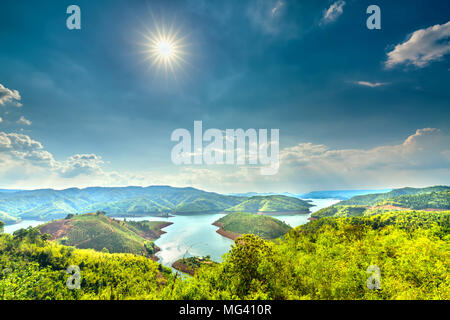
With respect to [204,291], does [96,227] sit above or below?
below

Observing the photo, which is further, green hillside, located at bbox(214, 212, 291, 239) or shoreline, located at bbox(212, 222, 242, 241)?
shoreline, located at bbox(212, 222, 242, 241)

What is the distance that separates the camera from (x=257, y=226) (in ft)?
437

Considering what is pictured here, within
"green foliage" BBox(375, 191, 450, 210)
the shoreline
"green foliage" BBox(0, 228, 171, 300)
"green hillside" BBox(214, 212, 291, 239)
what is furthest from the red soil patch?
"green foliage" BBox(375, 191, 450, 210)

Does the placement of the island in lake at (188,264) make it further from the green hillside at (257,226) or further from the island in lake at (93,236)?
the green hillside at (257,226)

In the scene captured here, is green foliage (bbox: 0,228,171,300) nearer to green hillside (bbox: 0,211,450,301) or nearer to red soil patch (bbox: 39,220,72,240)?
green hillside (bbox: 0,211,450,301)

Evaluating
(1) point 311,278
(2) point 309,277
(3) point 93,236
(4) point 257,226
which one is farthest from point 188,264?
(1) point 311,278

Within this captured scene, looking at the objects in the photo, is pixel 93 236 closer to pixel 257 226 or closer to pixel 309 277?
pixel 257 226

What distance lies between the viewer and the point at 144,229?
152m

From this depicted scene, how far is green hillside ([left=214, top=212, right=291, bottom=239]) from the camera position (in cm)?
12555

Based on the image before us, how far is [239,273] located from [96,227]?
130425mm
